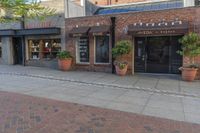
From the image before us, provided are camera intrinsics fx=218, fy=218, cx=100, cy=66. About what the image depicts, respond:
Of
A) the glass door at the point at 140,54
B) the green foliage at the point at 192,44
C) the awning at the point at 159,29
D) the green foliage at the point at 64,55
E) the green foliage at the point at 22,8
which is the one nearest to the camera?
the green foliage at the point at 22,8

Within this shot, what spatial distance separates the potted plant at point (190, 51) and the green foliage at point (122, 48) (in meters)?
2.96

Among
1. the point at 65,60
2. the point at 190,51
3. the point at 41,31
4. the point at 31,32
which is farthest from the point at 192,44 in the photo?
the point at 31,32

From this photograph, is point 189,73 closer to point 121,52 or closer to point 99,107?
point 121,52

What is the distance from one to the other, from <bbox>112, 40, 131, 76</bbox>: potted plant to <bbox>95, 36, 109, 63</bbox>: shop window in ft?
4.36

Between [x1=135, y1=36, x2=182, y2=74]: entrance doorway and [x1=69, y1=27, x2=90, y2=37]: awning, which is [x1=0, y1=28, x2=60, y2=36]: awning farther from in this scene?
[x1=135, y1=36, x2=182, y2=74]: entrance doorway

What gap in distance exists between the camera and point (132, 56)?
43.8ft

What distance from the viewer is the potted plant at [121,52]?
12.4 meters

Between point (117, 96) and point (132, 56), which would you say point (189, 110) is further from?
point (132, 56)

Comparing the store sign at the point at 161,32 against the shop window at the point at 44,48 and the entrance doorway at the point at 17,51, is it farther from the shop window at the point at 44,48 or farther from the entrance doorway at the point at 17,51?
the entrance doorway at the point at 17,51

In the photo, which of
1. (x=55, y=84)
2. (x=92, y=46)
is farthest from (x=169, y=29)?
(x=55, y=84)

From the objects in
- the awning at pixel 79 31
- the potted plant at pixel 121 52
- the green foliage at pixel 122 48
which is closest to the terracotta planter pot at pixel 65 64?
the awning at pixel 79 31

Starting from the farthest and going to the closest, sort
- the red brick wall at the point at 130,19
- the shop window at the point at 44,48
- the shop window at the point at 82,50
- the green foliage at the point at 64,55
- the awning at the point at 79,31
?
the shop window at the point at 44,48 → the shop window at the point at 82,50 → the green foliage at the point at 64,55 → the awning at the point at 79,31 → the red brick wall at the point at 130,19

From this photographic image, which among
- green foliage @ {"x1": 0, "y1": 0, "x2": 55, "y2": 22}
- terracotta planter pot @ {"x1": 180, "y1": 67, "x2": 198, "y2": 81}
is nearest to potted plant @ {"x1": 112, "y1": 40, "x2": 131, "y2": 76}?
terracotta planter pot @ {"x1": 180, "y1": 67, "x2": 198, "y2": 81}

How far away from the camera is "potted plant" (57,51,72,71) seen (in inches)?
577
